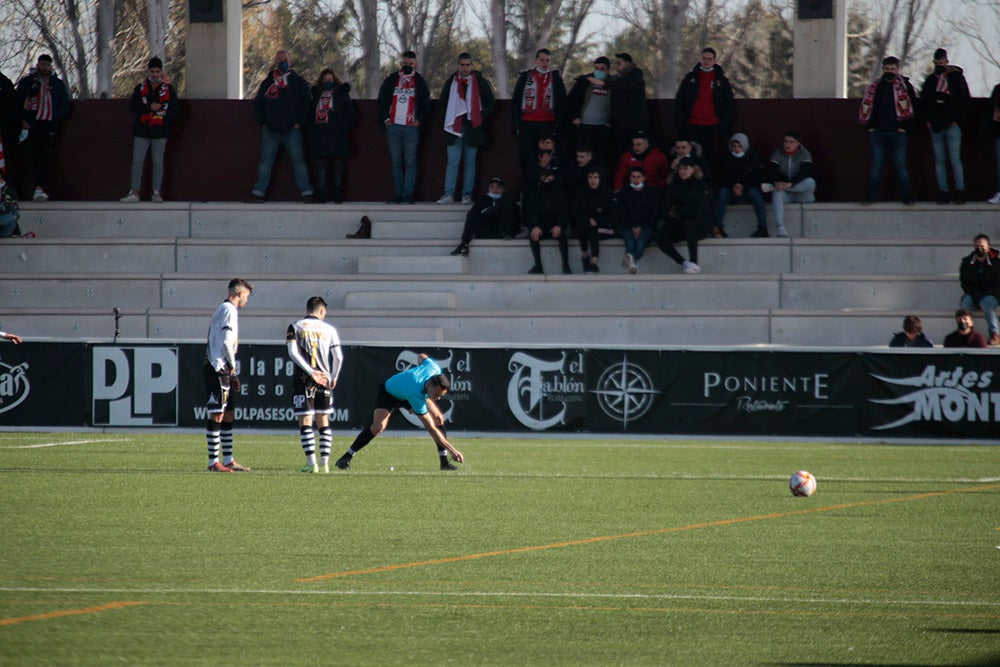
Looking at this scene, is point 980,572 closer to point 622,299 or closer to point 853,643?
point 853,643

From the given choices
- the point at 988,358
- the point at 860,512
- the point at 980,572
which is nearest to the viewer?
the point at 980,572

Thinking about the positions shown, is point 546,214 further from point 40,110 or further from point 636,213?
point 40,110

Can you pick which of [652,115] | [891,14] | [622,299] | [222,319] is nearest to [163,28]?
[652,115]

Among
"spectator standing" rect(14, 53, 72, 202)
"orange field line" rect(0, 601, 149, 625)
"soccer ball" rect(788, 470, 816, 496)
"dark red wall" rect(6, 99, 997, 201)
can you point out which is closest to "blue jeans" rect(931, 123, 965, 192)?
"dark red wall" rect(6, 99, 997, 201)

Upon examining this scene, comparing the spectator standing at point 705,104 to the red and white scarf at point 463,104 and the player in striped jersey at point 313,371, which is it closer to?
the red and white scarf at point 463,104

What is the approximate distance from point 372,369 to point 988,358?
8658mm

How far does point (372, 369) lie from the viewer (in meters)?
21.2

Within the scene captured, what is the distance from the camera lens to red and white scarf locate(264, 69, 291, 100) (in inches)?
1057

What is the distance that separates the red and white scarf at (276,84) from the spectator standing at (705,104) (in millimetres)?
7197

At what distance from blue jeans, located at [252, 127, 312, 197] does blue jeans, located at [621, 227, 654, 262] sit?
6515mm

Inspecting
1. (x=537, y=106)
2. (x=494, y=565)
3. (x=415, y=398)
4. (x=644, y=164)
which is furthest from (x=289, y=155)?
(x=494, y=565)

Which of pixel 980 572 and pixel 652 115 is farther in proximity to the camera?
pixel 652 115

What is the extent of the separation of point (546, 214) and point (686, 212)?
7.95 ft

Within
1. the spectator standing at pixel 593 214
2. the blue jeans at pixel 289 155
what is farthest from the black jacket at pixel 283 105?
the spectator standing at pixel 593 214
